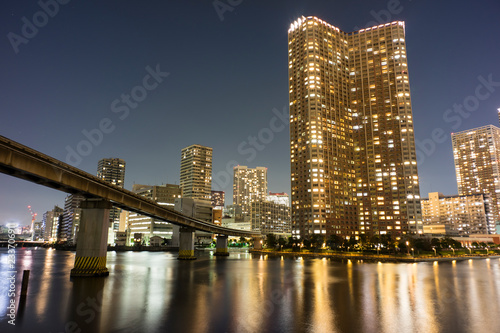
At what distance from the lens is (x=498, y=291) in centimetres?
3872

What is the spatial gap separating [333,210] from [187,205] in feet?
300

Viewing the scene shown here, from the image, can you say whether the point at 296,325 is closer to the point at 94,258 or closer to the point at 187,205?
the point at 94,258

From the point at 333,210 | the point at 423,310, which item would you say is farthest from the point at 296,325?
the point at 333,210

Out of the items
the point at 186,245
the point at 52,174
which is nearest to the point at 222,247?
the point at 186,245

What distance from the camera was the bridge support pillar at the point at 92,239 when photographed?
148 ft

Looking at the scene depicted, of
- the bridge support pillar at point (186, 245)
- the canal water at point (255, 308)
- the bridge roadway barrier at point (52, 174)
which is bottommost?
the canal water at point (255, 308)

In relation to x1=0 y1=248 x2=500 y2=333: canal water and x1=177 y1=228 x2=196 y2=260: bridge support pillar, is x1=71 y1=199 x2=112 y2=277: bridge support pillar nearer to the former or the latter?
x1=0 y1=248 x2=500 y2=333: canal water

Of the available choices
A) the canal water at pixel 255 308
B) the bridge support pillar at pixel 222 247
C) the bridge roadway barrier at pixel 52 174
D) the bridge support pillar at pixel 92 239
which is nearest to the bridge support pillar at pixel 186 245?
the bridge support pillar at pixel 222 247

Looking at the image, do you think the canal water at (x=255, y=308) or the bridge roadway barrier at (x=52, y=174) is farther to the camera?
the bridge roadway barrier at (x=52, y=174)

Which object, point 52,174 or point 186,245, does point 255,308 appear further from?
point 186,245

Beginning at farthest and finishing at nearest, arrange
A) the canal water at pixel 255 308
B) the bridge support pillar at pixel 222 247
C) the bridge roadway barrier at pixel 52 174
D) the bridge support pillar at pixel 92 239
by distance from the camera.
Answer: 1. the bridge support pillar at pixel 222 247
2. the bridge support pillar at pixel 92 239
3. the bridge roadway barrier at pixel 52 174
4. the canal water at pixel 255 308

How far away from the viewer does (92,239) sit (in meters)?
44.9

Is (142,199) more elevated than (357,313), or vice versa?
(142,199)

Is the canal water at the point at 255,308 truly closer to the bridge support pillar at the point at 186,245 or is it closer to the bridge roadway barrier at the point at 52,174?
the bridge roadway barrier at the point at 52,174
